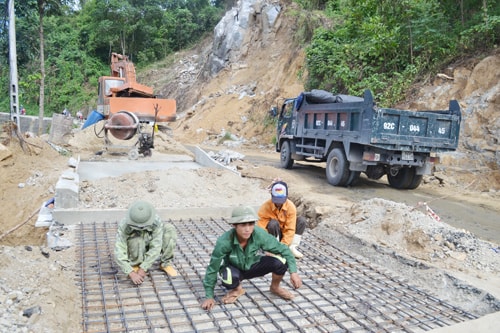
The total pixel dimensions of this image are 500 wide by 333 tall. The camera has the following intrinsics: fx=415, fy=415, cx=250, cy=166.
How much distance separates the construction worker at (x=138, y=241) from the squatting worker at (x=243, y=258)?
70 cm

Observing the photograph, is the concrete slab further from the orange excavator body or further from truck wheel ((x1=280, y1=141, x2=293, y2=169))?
the orange excavator body

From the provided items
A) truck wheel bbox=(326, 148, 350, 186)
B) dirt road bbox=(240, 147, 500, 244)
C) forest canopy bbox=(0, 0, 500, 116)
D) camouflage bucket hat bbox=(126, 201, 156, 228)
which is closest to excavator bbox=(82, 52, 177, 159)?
forest canopy bbox=(0, 0, 500, 116)

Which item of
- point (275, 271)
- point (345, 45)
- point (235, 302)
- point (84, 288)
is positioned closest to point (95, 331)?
point (84, 288)

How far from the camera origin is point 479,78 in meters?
10.2

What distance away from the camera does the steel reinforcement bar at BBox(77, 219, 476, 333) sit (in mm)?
3055

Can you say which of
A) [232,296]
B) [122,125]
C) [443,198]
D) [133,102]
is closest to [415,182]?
[443,198]

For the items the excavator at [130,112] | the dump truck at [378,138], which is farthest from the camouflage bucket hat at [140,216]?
the excavator at [130,112]

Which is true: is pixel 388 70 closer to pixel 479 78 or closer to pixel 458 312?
pixel 479 78

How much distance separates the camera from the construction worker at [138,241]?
3.47 metres

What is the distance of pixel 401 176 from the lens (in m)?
8.66

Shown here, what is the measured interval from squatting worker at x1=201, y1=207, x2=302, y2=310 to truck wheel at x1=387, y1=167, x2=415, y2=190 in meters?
5.78

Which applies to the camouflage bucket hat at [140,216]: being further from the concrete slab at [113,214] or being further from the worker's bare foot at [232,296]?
the concrete slab at [113,214]

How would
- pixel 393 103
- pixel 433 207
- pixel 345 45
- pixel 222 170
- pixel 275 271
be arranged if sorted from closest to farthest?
pixel 275 271 → pixel 433 207 → pixel 222 170 → pixel 393 103 → pixel 345 45

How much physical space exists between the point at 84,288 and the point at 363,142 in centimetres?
560
